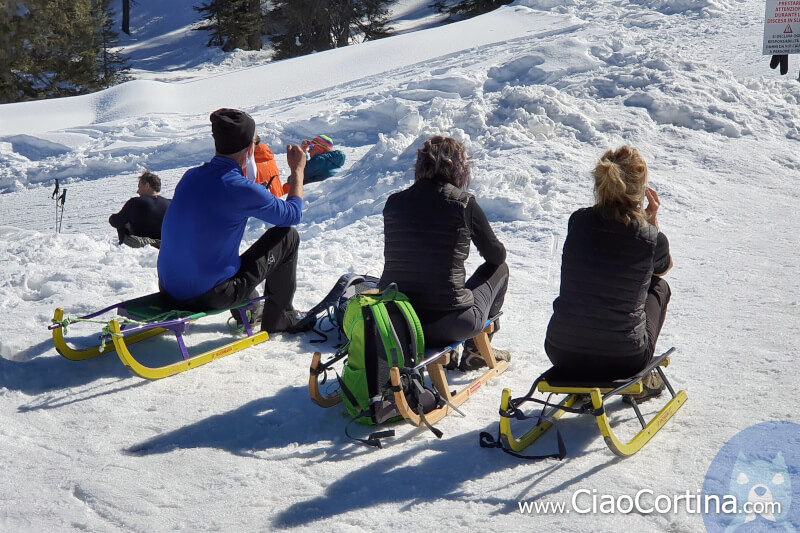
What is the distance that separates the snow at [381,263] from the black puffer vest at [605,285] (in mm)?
532

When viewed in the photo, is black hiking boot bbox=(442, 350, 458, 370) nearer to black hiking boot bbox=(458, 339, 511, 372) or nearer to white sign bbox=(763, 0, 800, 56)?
black hiking boot bbox=(458, 339, 511, 372)

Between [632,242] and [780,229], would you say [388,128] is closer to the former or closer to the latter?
[780,229]

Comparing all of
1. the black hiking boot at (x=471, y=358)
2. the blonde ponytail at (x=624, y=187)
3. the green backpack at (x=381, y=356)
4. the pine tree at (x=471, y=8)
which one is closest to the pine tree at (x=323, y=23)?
the pine tree at (x=471, y=8)

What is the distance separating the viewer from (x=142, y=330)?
14.7 feet

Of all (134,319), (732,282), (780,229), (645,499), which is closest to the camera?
(645,499)

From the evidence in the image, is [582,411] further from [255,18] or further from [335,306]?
[255,18]

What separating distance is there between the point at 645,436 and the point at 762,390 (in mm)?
1042

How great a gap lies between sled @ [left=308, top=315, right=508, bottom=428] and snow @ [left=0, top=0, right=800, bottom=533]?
92 millimetres

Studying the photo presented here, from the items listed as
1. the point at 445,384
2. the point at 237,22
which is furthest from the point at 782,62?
the point at 237,22

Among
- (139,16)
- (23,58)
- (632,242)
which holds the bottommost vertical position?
(632,242)

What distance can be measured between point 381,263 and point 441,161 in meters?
2.62

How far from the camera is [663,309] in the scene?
375cm

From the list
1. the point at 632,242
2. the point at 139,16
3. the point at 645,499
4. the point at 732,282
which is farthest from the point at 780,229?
the point at 139,16

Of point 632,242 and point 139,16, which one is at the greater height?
point 139,16
